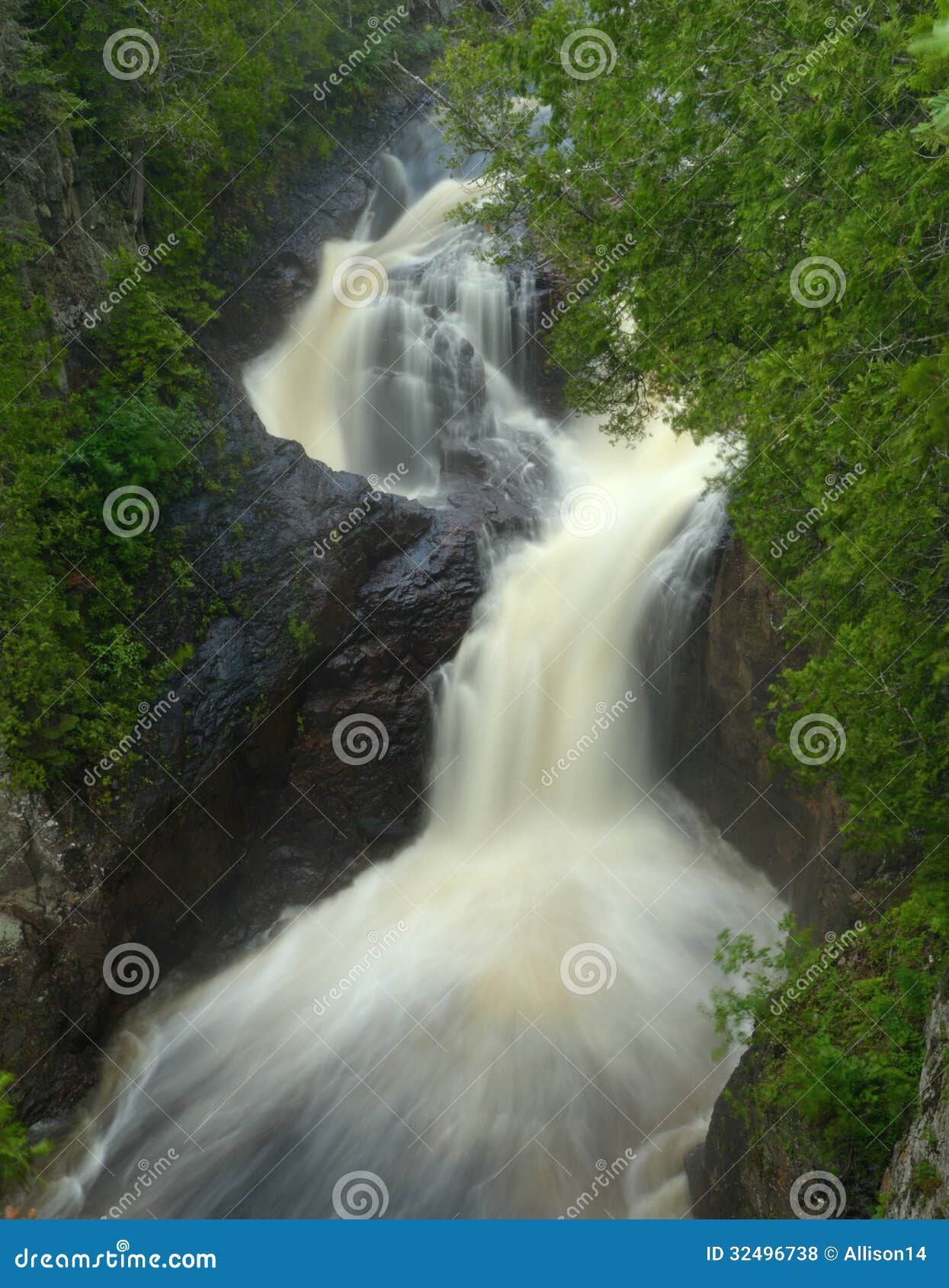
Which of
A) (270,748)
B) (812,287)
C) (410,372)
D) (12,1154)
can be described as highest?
(812,287)

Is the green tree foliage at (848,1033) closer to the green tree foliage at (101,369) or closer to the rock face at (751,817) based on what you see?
the rock face at (751,817)

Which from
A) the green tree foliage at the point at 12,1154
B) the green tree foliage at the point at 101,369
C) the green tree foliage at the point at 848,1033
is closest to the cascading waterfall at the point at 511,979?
the green tree foliage at the point at 848,1033

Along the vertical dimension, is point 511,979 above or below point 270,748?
above

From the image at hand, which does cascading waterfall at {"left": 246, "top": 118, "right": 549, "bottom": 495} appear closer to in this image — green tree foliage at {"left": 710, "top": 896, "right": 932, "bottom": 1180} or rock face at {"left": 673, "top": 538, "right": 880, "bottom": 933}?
rock face at {"left": 673, "top": 538, "right": 880, "bottom": 933}

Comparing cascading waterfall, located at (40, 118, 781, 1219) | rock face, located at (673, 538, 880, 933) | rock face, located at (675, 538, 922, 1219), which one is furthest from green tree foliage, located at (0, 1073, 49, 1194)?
rock face, located at (673, 538, 880, 933)

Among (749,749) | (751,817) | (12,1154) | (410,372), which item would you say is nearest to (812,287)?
(749,749)

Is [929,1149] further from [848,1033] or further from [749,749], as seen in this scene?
[749,749]

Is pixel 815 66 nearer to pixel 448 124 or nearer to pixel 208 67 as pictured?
pixel 448 124
